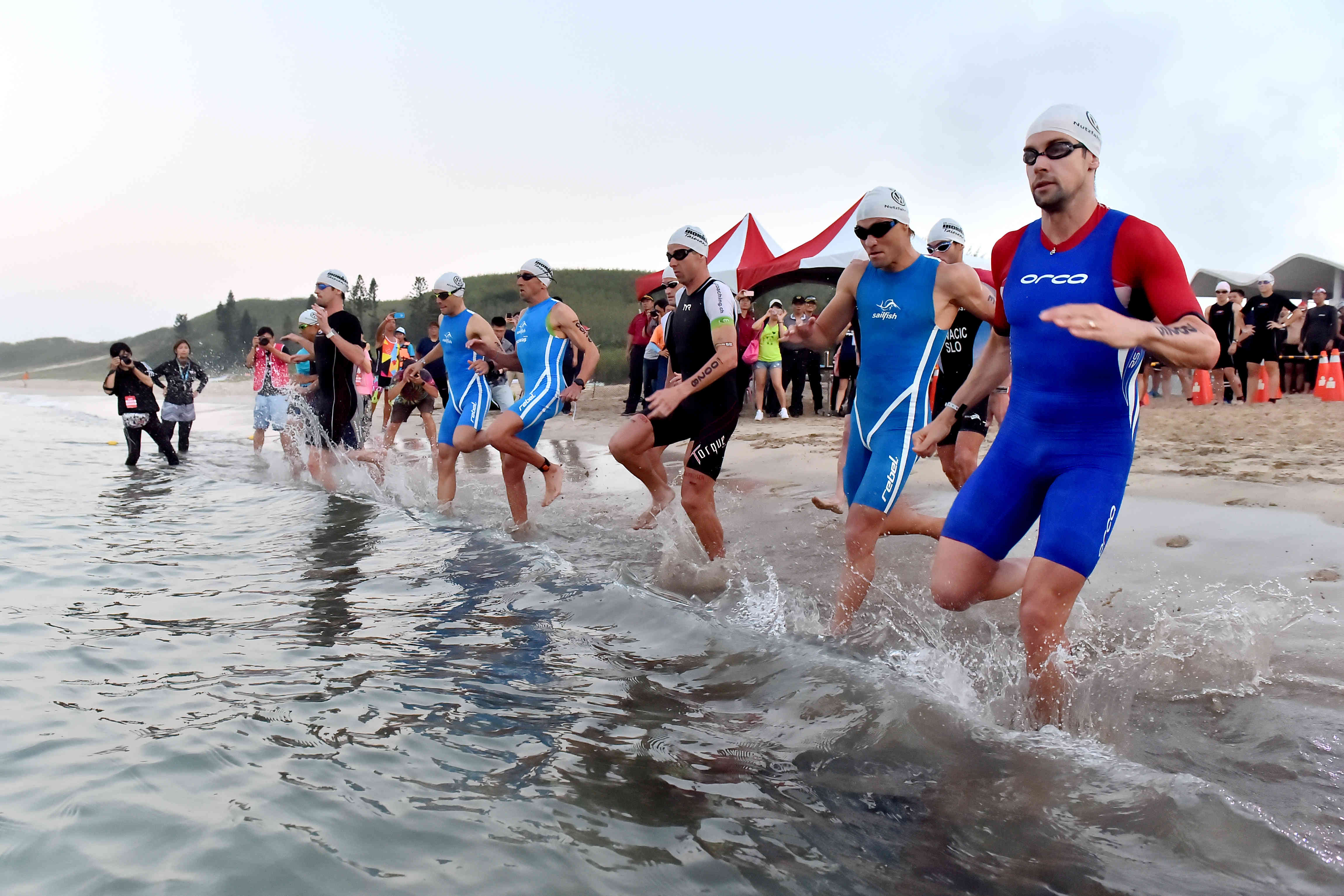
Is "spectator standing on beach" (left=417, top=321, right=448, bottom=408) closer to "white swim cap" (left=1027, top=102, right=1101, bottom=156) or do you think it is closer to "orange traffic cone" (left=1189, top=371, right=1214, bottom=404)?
"white swim cap" (left=1027, top=102, right=1101, bottom=156)

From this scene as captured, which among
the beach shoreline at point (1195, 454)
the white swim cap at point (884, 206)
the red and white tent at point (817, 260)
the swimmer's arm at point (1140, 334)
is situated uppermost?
the red and white tent at point (817, 260)

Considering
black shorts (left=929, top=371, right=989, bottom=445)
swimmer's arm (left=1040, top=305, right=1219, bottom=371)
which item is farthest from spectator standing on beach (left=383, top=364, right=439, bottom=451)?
swimmer's arm (left=1040, top=305, right=1219, bottom=371)

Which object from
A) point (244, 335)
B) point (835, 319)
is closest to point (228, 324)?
point (244, 335)

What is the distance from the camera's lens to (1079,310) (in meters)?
2.43

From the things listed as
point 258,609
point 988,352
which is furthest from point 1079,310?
point 258,609

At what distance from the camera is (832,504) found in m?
6.53

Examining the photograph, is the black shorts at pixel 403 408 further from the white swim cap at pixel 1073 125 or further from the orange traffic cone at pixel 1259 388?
the orange traffic cone at pixel 1259 388

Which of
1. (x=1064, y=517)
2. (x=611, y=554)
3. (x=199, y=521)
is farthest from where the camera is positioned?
(x=199, y=521)

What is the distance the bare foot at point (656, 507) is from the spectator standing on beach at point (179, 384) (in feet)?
28.4

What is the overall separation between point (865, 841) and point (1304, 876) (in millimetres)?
1061

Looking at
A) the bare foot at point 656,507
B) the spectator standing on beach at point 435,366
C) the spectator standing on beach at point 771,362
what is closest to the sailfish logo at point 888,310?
the bare foot at point 656,507

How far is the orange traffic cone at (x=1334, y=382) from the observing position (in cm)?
1338

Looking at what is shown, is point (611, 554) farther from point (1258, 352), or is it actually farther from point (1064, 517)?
point (1258, 352)

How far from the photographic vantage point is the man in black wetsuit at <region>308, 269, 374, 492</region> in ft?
28.0
